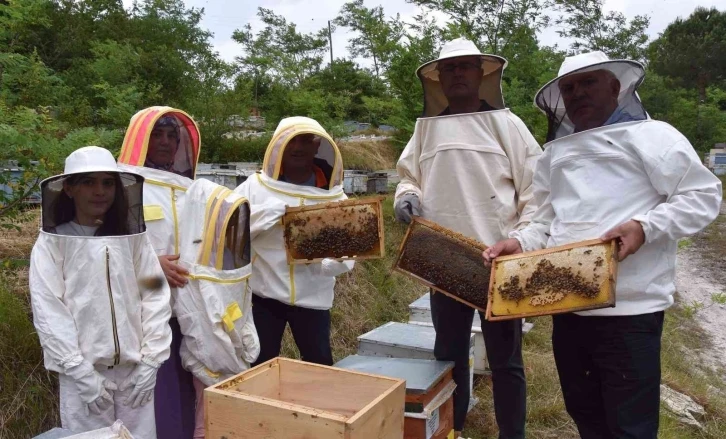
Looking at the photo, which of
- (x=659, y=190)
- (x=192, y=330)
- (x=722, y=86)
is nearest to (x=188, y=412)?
(x=192, y=330)

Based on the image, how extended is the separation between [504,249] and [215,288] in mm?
1407

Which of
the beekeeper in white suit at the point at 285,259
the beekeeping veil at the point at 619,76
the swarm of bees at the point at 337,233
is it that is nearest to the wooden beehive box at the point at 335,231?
the swarm of bees at the point at 337,233

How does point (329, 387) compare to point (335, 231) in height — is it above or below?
below

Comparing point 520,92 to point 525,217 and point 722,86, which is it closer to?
point 525,217

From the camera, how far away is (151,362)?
2.52m

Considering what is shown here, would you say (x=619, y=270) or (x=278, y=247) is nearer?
(x=619, y=270)

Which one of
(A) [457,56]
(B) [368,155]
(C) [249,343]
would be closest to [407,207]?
(A) [457,56]

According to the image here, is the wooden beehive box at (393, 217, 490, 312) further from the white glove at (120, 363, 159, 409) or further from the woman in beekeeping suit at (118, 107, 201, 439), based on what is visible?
the white glove at (120, 363, 159, 409)

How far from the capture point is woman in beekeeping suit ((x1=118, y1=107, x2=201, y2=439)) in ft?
9.42

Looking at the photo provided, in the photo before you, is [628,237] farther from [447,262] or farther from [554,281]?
[447,262]

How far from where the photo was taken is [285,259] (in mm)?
3191

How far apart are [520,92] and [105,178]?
819 cm

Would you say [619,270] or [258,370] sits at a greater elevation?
[619,270]

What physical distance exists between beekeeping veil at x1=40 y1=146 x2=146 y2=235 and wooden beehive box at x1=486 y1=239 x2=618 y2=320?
1659 mm
